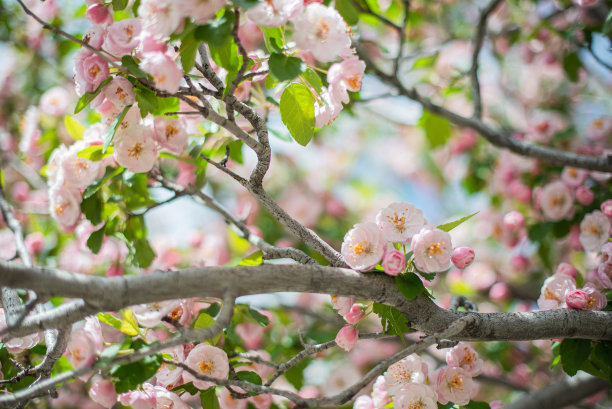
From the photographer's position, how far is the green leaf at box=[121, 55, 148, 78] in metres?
1.14

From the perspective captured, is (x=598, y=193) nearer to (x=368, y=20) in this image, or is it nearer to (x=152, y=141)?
(x=368, y=20)

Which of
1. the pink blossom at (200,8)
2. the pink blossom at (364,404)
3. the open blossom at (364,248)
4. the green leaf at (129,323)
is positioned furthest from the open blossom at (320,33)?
the pink blossom at (364,404)

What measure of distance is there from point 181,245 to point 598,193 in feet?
7.55

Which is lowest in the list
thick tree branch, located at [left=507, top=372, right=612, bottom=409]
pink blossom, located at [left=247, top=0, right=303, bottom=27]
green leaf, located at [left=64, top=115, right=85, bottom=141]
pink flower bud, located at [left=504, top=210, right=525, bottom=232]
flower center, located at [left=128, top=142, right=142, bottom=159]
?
thick tree branch, located at [left=507, top=372, right=612, bottom=409]

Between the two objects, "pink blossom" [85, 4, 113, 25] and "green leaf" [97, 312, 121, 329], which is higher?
"pink blossom" [85, 4, 113, 25]

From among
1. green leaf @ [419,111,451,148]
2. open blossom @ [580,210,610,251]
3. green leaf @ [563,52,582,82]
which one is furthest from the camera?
green leaf @ [419,111,451,148]

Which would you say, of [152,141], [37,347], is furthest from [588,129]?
[37,347]

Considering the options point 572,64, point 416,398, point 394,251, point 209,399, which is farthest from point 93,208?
point 572,64

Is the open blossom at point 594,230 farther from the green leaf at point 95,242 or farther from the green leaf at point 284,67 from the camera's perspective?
the green leaf at point 95,242

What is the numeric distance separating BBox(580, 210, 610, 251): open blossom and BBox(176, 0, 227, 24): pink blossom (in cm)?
170

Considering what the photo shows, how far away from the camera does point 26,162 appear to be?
8.29 ft

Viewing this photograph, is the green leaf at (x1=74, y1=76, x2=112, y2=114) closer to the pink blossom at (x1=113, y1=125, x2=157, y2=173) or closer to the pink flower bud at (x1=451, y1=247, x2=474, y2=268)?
the pink blossom at (x1=113, y1=125, x2=157, y2=173)

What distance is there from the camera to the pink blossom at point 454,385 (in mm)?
1449

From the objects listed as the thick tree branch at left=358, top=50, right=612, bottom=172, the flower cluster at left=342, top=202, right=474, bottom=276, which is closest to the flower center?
the flower cluster at left=342, top=202, right=474, bottom=276
